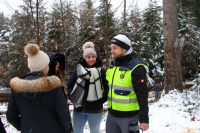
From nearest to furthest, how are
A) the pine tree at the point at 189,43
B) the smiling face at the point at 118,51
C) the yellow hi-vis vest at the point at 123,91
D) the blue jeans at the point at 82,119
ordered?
the yellow hi-vis vest at the point at 123,91, the smiling face at the point at 118,51, the blue jeans at the point at 82,119, the pine tree at the point at 189,43

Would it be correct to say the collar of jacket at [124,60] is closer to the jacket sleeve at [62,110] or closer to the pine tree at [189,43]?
the jacket sleeve at [62,110]

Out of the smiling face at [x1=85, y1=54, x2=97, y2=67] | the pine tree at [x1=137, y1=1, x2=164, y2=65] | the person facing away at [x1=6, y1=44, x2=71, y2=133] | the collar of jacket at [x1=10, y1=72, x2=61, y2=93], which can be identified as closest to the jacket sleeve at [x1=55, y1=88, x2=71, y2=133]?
the person facing away at [x1=6, y1=44, x2=71, y2=133]

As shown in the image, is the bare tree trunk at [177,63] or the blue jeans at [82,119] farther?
the bare tree trunk at [177,63]

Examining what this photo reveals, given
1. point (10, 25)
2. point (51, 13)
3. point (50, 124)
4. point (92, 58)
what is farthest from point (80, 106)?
point (10, 25)

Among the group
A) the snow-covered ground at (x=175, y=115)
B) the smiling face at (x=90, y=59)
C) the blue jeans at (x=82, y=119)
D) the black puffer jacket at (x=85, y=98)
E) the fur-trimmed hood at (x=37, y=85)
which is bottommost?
the snow-covered ground at (x=175, y=115)

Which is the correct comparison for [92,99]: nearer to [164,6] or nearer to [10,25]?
[164,6]

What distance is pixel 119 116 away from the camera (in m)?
5.05

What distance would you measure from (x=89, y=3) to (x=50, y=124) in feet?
103

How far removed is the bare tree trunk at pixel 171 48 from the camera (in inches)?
473

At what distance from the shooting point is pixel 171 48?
39.5ft

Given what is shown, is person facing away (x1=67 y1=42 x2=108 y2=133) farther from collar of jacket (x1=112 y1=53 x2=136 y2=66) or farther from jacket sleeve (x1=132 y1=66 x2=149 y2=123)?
jacket sleeve (x1=132 y1=66 x2=149 y2=123)

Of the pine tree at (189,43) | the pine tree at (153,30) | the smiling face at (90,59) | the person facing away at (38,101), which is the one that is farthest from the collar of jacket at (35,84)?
the pine tree at (153,30)

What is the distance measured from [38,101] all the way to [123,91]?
4.36 ft

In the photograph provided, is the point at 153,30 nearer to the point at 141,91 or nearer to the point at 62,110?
the point at 141,91
